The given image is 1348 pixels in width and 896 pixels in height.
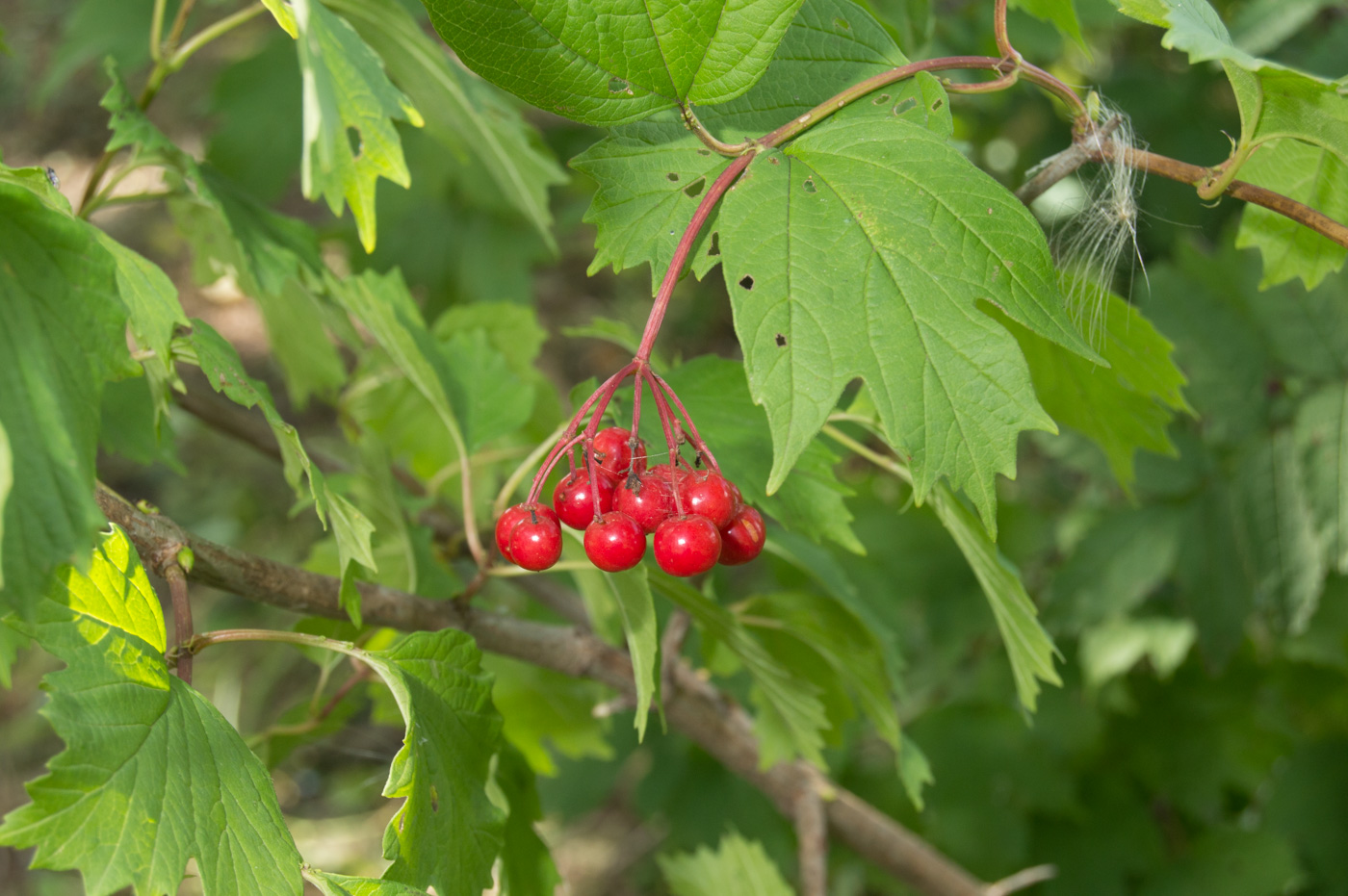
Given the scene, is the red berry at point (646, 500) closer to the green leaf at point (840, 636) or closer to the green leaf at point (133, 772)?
the green leaf at point (133, 772)

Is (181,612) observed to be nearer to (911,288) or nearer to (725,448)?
(725,448)

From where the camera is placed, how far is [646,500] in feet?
2.98

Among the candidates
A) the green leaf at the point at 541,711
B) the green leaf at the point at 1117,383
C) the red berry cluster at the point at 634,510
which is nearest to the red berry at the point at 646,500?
the red berry cluster at the point at 634,510

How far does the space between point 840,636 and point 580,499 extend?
1.93ft

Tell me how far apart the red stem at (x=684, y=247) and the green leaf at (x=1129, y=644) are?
1711 mm

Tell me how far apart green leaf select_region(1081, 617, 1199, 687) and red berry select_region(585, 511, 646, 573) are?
1667mm

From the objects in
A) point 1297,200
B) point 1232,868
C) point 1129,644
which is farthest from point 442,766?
point 1232,868

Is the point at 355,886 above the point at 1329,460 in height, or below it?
above

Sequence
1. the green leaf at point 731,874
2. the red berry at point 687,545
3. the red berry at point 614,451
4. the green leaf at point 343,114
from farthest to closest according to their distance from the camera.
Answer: the green leaf at point 731,874, the red berry at point 614,451, the red berry at point 687,545, the green leaf at point 343,114

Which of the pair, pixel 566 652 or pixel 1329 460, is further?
pixel 1329 460

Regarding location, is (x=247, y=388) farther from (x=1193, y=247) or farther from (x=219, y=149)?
(x=1193, y=247)

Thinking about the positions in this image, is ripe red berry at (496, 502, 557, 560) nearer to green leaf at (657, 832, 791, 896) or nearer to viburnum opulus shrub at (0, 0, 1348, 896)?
viburnum opulus shrub at (0, 0, 1348, 896)

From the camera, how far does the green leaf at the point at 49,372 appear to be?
0.65m

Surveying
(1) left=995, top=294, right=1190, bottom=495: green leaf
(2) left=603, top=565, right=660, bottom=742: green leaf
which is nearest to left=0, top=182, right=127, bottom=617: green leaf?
(2) left=603, top=565, right=660, bottom=742: green leaf
